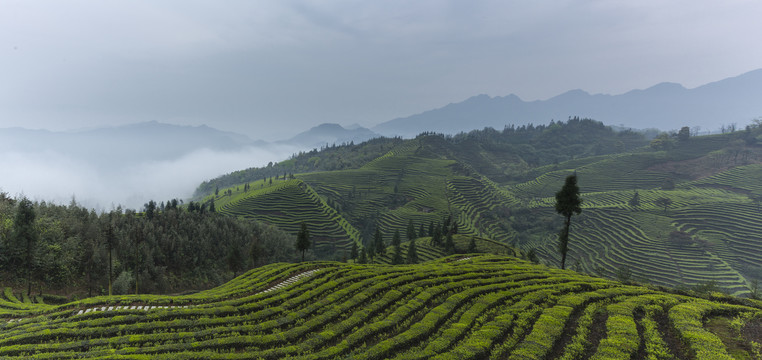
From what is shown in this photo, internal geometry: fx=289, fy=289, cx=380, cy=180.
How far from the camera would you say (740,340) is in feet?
46.8

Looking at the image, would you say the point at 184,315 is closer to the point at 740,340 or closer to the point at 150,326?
the point at 150,326

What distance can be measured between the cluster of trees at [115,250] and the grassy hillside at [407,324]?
2964 cm

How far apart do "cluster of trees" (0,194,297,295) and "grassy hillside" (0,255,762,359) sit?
29636 millimetres

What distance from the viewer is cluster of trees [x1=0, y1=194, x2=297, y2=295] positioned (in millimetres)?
43062

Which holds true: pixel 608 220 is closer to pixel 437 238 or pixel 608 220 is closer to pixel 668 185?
pixel 668 185

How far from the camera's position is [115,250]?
56.7 meters

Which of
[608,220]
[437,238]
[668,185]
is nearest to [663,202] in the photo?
[608,220]

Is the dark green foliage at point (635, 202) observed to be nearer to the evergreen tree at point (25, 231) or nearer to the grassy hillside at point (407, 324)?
the grassy hillside at point (407, 324)

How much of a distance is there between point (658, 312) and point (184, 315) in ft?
102

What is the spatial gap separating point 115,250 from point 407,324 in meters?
66.2

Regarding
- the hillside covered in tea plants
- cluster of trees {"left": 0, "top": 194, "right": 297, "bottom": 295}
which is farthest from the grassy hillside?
the hillside covered in tea plants

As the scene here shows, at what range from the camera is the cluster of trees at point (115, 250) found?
43.1 m

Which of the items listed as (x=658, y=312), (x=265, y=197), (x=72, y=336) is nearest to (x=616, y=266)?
(x=658, y=312)

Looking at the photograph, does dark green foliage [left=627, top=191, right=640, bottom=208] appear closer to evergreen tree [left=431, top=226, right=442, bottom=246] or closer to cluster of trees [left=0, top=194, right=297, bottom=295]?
evergreen tree [left=431, top=226, right=442, bottom=246]
